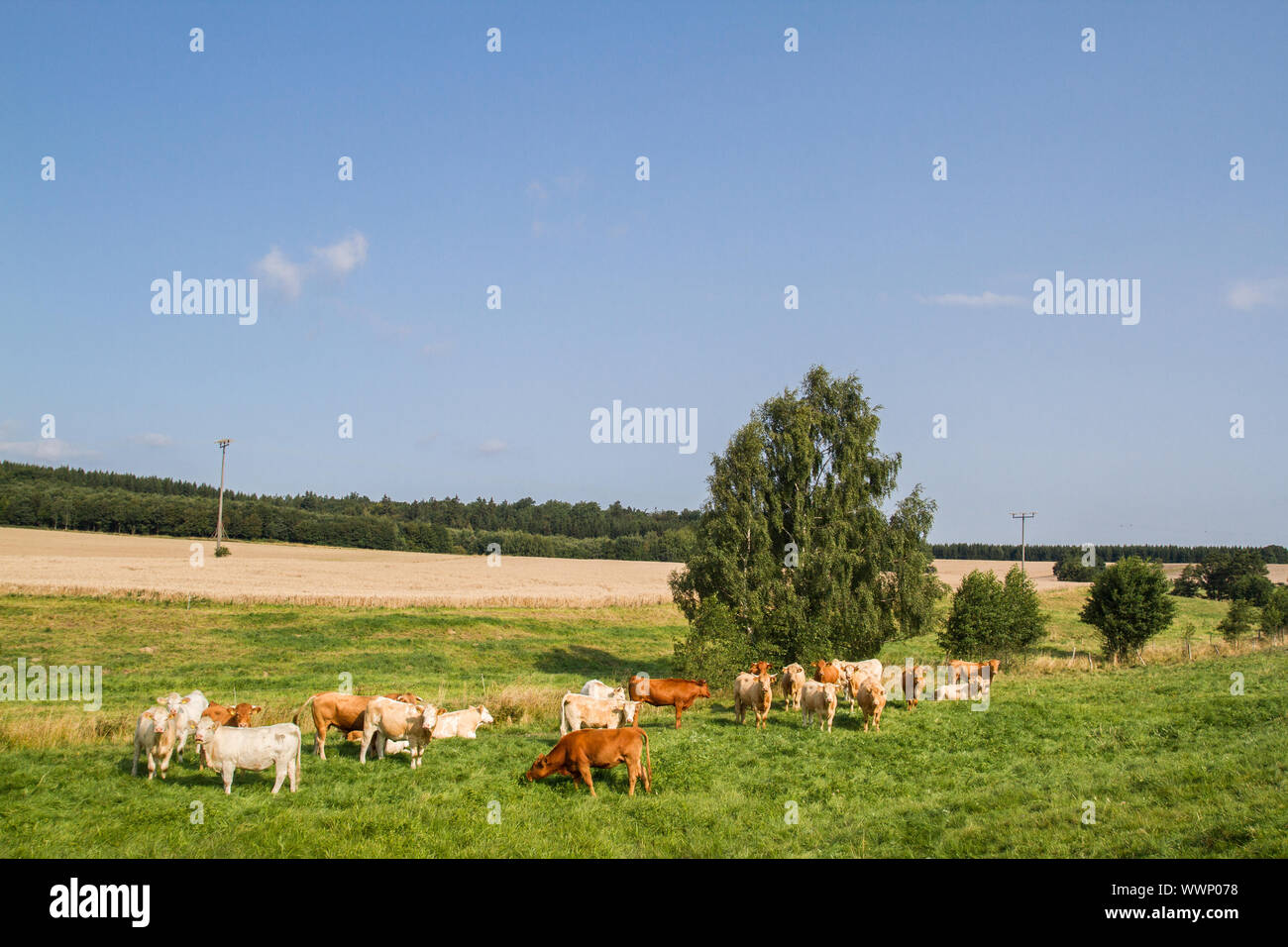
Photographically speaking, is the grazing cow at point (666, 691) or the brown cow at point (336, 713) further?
the grazing cow at point (666, 691)

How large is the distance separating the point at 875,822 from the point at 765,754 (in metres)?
4.78

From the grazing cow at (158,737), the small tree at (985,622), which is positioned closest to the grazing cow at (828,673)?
the small tree at (985,622)

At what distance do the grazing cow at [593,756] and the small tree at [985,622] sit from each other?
27.3 metres

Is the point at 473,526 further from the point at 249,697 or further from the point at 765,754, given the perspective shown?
the point at 765,754

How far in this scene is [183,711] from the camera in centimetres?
1672

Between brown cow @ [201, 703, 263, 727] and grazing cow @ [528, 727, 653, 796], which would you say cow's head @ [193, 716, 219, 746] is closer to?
brown cow @ [201, 703, 263, 727]

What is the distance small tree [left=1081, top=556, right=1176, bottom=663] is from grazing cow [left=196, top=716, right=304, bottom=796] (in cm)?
4066

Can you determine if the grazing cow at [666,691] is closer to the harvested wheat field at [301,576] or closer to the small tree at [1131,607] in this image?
the small tree at [1131,607]

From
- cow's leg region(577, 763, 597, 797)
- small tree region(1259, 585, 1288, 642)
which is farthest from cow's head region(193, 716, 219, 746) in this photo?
small tree region(1259, 585, 1288, 642)

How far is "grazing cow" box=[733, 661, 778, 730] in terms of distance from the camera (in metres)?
21.0

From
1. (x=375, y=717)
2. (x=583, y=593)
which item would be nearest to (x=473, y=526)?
(x=583, y=593)

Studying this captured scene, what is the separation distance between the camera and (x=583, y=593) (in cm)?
7288

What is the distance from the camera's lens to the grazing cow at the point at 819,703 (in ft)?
66.9

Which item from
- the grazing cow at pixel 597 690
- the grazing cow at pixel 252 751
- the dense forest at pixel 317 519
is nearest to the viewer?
the grazing cow at pixel 252 751
